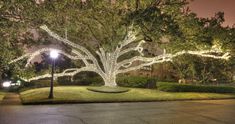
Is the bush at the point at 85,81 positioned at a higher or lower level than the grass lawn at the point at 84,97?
higher

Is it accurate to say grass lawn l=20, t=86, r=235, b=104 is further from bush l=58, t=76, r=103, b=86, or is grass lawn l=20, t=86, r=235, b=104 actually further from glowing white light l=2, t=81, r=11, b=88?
glowing white light l=2, t=81, r=11, b=88

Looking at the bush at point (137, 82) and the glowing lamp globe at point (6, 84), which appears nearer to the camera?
the bush at point (137, 82)

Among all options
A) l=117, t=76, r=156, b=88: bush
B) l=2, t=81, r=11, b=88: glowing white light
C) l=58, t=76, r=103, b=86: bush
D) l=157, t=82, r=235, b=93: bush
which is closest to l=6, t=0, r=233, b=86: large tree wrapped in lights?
l=157, t=82, r=235, b=93: bush

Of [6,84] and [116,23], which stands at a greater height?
[116,23]

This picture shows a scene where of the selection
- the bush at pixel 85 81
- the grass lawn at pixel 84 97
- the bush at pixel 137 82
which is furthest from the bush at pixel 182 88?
the bush at pixel 85 81

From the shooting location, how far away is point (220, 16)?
31531 mm

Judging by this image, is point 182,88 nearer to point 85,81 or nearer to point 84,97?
point 84,97

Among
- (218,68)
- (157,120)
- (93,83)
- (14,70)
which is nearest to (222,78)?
(218,68)

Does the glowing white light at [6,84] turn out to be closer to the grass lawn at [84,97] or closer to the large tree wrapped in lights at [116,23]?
the large tree wrapped in lights at [116,23]

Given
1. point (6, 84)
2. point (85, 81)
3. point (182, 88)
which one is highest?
point (85, 81)

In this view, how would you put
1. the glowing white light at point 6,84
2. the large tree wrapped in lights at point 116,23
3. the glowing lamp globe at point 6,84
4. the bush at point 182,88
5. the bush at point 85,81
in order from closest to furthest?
the large tree wrapped in lights at point 116,23 → the bush at point 182,88 → the bush at point 85,81 → the glowing white light at point 6,84 → the glowing lamp globe at point 6,84

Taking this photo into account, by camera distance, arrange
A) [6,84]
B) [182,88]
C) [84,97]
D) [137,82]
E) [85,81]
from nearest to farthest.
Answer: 1. [84,97]
2. [182,88]
3. [137,82]
4. [85,81]
5. [6,84]

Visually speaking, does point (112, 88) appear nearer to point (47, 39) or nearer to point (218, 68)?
point (47, 39)

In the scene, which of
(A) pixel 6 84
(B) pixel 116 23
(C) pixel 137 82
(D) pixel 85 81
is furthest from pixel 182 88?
(A) pixel 6 84
